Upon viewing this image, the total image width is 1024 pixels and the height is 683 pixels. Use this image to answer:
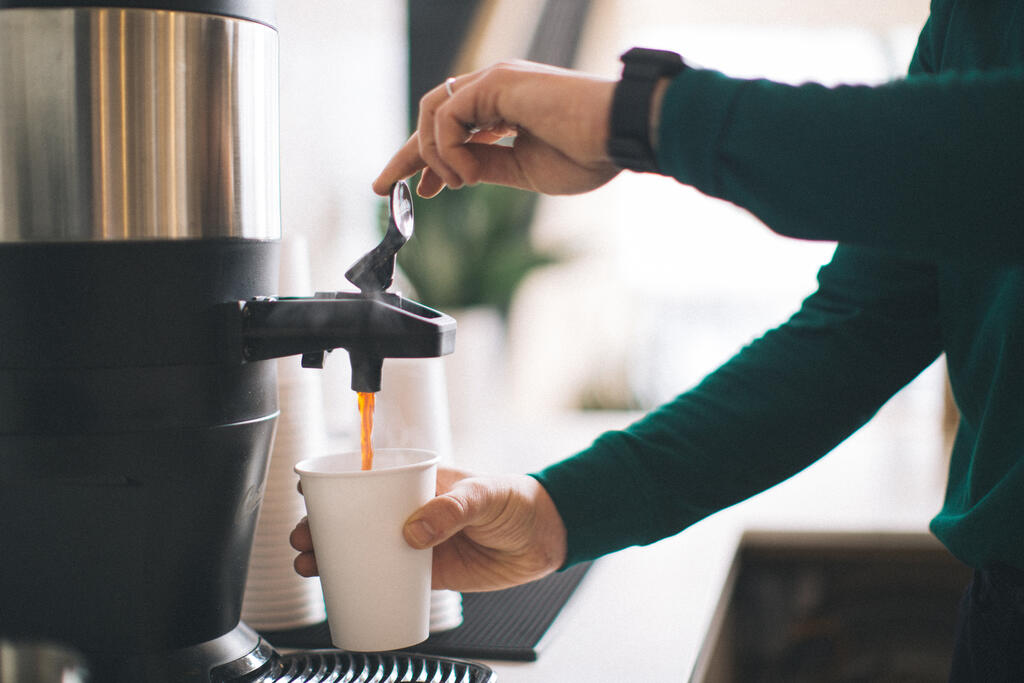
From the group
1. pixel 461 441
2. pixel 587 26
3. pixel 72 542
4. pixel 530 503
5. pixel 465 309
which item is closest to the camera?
pixel 72 542

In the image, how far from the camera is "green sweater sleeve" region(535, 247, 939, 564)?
86cm

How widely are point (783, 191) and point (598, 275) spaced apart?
14.7 ft

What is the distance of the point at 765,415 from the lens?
0.89 meters

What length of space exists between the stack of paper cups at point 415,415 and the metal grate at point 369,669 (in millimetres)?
154

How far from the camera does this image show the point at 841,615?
6.13ft

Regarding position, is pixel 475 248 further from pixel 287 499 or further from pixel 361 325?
pixel 361 325

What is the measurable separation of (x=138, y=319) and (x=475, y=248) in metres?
2.82

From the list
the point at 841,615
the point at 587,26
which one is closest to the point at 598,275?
the point at 587,26

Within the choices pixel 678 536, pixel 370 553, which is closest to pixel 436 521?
pixel 370 553

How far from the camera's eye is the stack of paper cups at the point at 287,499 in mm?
914

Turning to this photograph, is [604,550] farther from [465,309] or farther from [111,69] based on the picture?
[465,309]

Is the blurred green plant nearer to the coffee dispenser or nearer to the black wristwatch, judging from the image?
the coffee dispenser

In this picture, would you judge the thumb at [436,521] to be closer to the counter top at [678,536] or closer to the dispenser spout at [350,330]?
the dispenser spout at [350,330]

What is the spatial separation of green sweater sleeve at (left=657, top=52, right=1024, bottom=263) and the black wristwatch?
0.02 m
